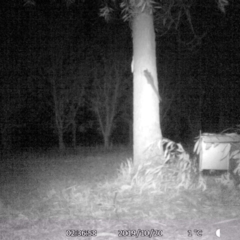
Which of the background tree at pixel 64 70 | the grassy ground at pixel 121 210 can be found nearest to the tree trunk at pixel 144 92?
the grassy ground at pixel 121 210

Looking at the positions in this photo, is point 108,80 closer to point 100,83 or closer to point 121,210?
point 100,83

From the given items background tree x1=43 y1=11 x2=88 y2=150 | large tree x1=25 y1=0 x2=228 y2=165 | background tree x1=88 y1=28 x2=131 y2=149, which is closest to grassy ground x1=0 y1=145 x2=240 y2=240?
large tree x1=25 y1=0 x2=228 y2=165

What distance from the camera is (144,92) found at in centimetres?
964

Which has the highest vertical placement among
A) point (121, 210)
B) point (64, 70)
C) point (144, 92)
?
point (64, 70)

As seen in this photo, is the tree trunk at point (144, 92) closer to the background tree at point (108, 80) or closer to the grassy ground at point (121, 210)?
the grassy ground at point (121, 210)

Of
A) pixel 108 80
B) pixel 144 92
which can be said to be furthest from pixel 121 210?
pixel 108 80

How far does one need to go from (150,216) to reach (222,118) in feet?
78.8

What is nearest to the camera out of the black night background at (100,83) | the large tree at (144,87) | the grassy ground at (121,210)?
the grassy ground at (121,210)

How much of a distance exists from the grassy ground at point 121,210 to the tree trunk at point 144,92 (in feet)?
2.33

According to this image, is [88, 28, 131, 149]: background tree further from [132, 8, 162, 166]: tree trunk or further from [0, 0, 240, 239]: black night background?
[132, 8, 162, 166]: tree trunk

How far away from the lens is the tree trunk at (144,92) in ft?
31.7

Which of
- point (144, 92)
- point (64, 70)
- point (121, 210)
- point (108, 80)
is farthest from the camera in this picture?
point (108, 80)

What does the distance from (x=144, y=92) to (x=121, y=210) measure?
10.2 feet

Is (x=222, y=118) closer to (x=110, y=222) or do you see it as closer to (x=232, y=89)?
(x=232, y=89)
